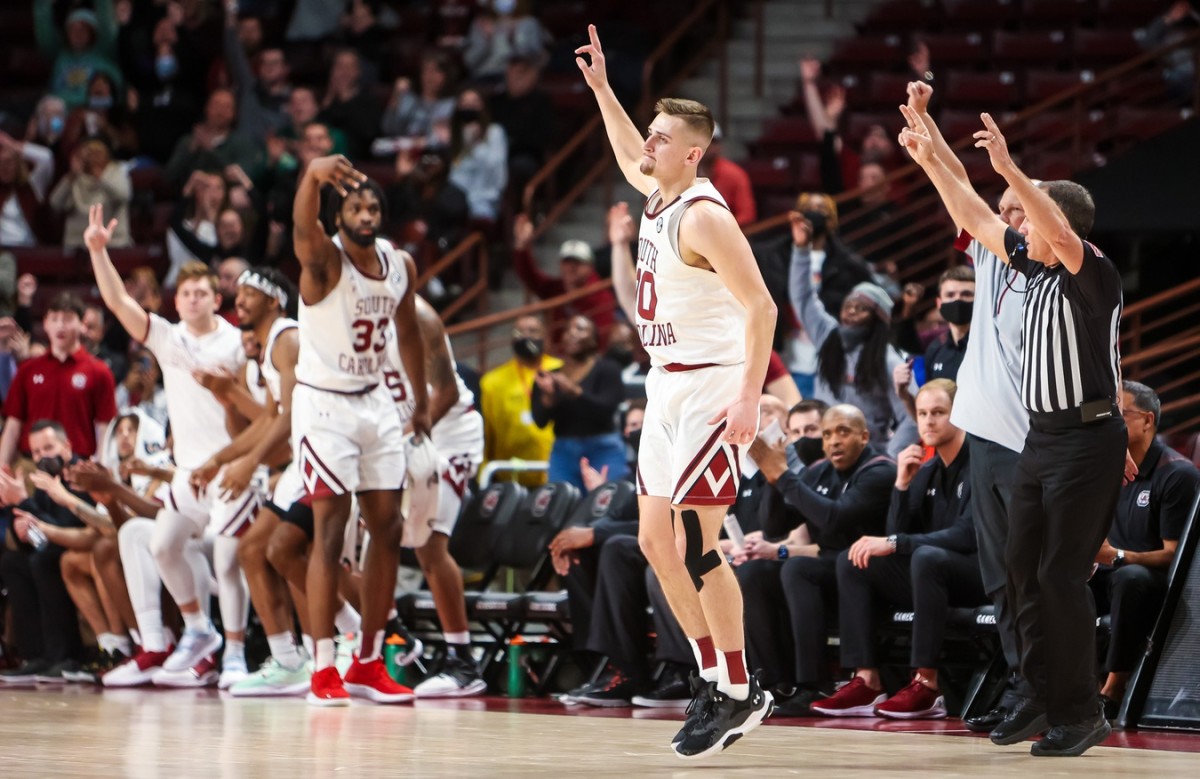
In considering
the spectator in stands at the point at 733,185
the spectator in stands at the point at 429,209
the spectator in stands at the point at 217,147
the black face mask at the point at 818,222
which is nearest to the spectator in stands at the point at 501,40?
the spectator in stands at the point at 429,209

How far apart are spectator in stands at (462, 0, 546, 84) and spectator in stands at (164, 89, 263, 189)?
1.99m

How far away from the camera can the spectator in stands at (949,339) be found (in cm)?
785

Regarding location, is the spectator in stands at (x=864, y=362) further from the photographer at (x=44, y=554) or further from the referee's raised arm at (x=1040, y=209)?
the photographer at (x=44, y=554)

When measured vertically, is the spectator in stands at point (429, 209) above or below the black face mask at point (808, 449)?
above

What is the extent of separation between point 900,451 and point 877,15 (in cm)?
763

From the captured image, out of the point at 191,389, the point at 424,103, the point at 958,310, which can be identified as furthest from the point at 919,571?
the point at 424,103

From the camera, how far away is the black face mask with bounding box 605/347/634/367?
10.7m

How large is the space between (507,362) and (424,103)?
9.93 feet

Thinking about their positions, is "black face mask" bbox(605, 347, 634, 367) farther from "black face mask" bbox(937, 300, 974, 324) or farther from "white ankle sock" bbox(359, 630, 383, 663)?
"black face mask" bbox(937, 300, 974, 324)

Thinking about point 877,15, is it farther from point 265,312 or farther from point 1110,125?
point 265,312

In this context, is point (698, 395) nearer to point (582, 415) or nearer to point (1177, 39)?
point (582, 415)

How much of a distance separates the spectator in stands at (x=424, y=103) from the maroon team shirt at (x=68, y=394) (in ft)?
13.9

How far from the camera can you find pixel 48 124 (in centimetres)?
1568

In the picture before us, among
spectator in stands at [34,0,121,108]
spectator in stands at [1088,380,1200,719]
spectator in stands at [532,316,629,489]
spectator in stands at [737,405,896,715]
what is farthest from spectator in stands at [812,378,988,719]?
spectator in stands at [34,0,121,108]
